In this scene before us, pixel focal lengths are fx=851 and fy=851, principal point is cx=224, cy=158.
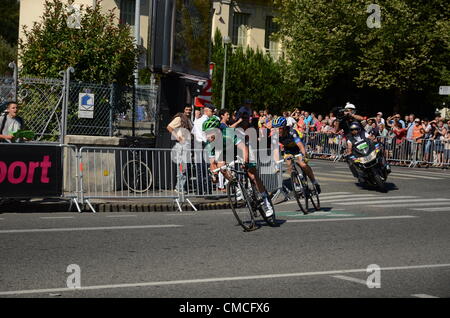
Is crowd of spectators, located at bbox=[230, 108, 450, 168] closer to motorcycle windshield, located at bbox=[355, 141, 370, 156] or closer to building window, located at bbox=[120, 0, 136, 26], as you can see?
motorcycle windshield, located at bbox=[355, 141, 370, 156]

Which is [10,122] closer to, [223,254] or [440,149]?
[223,254]

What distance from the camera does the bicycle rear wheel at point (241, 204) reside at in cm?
1239

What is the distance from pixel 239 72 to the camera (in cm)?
4919

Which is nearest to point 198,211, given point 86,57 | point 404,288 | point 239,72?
point 86,57

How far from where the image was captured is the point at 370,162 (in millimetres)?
20500

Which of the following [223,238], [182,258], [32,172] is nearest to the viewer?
[182,258]

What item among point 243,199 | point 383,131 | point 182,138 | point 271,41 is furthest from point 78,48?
point 271,41

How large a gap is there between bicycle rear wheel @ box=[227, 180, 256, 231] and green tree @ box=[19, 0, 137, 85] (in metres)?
7.85

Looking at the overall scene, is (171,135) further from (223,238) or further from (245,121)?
(223,238)

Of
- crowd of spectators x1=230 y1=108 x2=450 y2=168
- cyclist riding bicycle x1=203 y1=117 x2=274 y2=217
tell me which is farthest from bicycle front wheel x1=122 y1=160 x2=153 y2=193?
crowd of spectators x1=230 y1=108 x2=450 y2=168

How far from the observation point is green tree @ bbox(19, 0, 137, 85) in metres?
19.3

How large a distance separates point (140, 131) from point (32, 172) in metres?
4.65

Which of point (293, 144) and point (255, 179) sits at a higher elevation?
point (293, 144)

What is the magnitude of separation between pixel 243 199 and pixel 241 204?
0.18 meters
